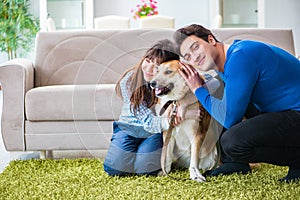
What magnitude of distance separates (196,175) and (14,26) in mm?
4826

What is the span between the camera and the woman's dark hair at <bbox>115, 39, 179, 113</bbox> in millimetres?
1977

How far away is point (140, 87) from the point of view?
208cm

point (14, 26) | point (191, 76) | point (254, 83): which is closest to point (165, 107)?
point (191, 76)

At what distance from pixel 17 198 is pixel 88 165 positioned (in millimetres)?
618

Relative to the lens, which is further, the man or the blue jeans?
the blue jeans

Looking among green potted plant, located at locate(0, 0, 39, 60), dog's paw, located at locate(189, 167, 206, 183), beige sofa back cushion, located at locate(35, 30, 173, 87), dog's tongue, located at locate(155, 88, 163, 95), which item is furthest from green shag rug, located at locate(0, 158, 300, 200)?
green potted plant, located at locate(0, 0, 39, 60)

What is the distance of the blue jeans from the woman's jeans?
39 centimetres

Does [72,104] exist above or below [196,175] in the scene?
above

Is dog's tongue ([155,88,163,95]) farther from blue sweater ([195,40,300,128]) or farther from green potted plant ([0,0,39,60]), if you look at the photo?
green potted plant ([0,0,39,60])

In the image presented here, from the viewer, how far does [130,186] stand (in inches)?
82.0

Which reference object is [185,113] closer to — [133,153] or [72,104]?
[133,153]

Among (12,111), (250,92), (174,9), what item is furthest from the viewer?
(174,9)

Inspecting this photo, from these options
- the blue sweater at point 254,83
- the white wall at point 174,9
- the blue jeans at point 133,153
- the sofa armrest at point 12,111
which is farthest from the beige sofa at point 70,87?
the white wall at point 174,9

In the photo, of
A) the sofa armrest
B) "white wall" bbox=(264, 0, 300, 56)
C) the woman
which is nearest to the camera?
the woman
